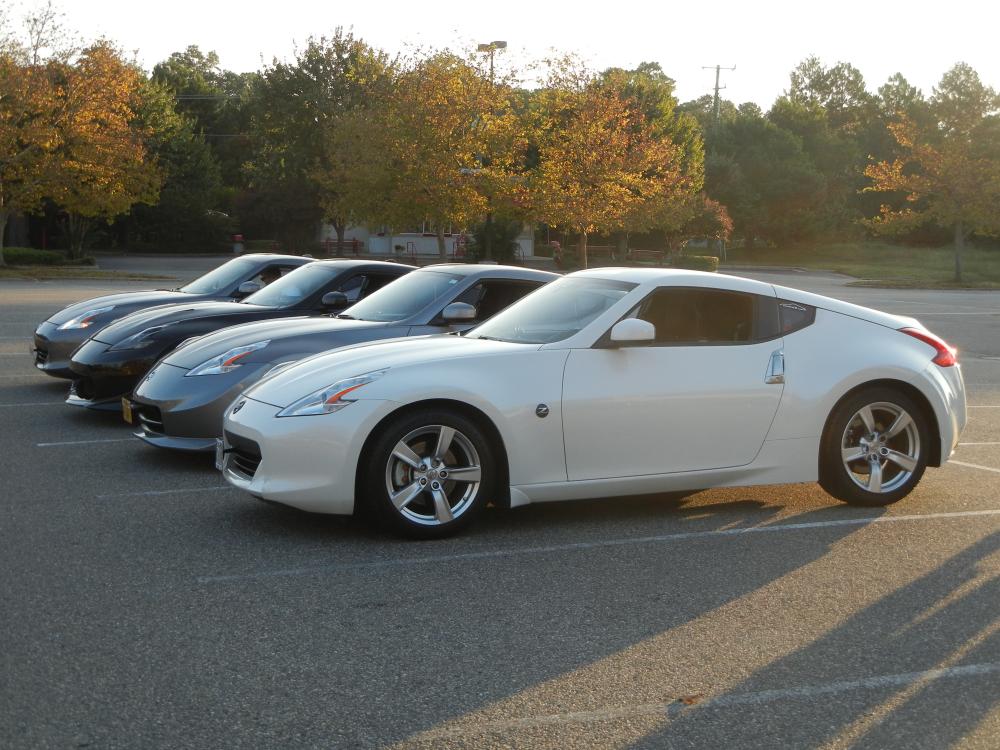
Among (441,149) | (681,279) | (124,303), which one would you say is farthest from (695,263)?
(681,279)

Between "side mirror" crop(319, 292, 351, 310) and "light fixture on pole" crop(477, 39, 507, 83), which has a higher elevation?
"light fixture on pole" crop(477, 39, 507, 83)

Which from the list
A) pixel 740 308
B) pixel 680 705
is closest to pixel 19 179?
pixel 740 308

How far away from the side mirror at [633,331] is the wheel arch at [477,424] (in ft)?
2.91

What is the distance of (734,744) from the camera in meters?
3.79

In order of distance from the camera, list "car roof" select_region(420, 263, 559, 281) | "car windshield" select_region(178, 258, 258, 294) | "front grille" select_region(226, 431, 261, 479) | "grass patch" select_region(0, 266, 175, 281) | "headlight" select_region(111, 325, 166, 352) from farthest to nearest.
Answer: "grass patch" select_region(0, 266, 175, 281) < "car windshield" select_region(178, 258, 258, 294) < "headlight" select_region(111, 325, 166, 352) < "car roof" select_region(420, 263, 559, 281) < "front grille" select_region(226, 431, 261, 479)

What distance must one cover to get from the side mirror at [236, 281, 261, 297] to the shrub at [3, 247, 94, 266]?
118 feet

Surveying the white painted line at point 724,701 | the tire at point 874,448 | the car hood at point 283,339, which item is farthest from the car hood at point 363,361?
the white painted line at point 724,701

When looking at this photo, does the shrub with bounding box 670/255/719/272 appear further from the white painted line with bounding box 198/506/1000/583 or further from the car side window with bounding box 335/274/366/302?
the white painted line with bounding box 198/506/1000/583

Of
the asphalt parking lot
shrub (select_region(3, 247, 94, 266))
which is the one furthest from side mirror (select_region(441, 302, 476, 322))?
shrub (select_region(3, 247, 94, 266))

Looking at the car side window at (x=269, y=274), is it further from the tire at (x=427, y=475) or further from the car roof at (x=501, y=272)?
the tire at (x=427, y=475)

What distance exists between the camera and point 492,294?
9.57 meters

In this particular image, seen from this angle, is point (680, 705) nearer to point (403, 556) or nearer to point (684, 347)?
point (403, 556)

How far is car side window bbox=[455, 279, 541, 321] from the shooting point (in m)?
9.51

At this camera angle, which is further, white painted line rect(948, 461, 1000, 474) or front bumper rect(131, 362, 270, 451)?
white painted line rect(948, 461, 1000, 474)
